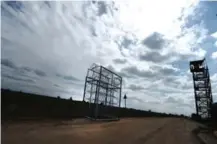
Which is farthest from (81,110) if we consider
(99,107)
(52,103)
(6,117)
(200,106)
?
(200,106)

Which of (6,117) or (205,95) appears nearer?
(6,117)

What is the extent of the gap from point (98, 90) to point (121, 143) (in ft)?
59.7

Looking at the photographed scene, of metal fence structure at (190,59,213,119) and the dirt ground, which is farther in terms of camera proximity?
metal fence structure at (190,59,213,119)

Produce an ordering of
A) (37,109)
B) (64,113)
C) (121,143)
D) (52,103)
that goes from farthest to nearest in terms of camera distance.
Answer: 1. (64,113)
2. (52,103)
3. (37,109)
4. (121,143)

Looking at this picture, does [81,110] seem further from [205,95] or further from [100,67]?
[205,95]

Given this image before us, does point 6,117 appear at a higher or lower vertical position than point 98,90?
lower

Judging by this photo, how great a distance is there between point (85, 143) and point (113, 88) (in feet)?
73.4

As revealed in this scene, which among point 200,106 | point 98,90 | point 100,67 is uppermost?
point 100,67

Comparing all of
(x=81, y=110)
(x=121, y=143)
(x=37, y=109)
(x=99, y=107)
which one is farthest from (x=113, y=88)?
(x=121, y=143)

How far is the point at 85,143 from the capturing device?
8125mm

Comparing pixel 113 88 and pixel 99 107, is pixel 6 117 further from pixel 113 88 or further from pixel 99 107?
pixel 113 88

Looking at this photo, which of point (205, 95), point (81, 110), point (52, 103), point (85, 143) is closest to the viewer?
point (85, 143)

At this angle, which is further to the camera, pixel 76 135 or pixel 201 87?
pixel 201 87

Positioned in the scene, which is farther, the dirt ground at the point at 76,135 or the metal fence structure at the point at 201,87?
the metal fence structure at the point at 201,87
